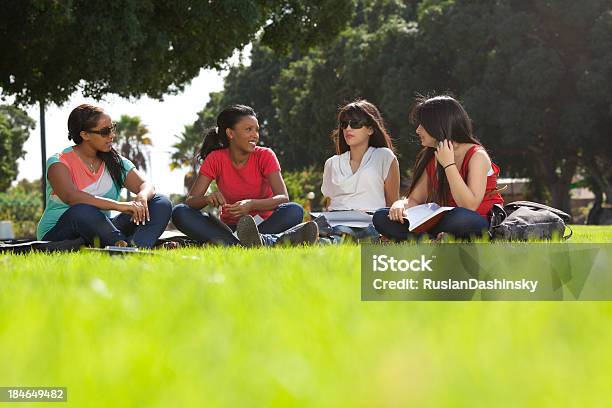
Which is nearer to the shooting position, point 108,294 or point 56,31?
point 108,294

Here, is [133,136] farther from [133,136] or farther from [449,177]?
[449,177]

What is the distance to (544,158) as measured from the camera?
33.2 metres

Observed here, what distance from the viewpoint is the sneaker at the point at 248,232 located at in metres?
5.71

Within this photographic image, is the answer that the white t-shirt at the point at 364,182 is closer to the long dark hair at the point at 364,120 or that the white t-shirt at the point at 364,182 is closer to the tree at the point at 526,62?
the long dark hair at the point at 364,120

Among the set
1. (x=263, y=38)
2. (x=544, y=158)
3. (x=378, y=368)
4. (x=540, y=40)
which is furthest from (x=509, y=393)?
(x=544, y=158)

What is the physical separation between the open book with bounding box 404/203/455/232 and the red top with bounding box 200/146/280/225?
192 centimetres

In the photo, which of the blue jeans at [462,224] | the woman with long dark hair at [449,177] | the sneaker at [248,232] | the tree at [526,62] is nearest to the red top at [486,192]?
the woman with long dark hair at [449,177]

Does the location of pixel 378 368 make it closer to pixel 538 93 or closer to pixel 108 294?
pixel 108 294

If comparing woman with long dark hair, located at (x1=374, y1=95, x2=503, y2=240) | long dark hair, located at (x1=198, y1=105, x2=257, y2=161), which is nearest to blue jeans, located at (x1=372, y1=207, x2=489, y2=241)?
→ woman with long dark hair, located at (x1=374, y1=95, x2=503, y2=240)

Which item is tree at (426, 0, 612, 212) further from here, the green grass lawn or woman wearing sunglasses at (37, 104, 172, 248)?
the green grass lawn

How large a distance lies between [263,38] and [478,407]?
16638mm

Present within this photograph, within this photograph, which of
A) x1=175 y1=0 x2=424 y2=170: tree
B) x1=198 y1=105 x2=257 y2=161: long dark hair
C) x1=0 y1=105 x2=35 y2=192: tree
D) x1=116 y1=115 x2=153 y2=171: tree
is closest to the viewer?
x1=198 y1=105 x2=257 y2=161: long dark hair

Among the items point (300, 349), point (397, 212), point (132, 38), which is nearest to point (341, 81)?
point (132, 38)

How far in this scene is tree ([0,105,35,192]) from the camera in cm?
5540
